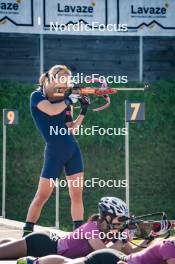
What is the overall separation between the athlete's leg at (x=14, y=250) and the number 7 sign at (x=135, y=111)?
3.85 metres

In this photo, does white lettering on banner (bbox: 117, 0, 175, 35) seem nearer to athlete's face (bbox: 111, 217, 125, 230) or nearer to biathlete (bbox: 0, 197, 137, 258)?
biathlete (bbox: 0, 197, 137, 258)

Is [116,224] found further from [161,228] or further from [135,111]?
[135,111]

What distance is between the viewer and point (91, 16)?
25.6 meters

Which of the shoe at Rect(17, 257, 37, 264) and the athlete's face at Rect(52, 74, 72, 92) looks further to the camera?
the athlete's face at Rect(52, 74, 72, 92)

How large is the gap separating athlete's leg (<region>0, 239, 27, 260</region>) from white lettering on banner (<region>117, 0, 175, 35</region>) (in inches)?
536

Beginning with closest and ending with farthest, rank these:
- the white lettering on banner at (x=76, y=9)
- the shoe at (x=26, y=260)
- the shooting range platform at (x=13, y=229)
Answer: the shoe at (x=26, y=260), the shooting range platform at (x=13, y=229), the white lettering on banner at (x=76, y=9)

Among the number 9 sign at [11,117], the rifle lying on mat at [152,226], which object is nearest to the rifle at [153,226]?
the rifle lying on mat at [152,226]

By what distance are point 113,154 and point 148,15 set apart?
365 centimetres

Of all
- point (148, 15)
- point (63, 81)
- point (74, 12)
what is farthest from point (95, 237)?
point (148, 15)

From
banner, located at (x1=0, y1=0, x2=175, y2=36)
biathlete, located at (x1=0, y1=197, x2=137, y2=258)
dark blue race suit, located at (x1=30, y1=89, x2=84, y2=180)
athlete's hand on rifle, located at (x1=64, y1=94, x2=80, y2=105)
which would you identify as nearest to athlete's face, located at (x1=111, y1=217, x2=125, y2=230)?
biathlete, located at (x1=0, y1=197, x2=137, y2=258)

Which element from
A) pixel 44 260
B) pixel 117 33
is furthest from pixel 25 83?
pixel 44 260

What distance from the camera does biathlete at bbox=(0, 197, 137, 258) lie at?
38.9 ft

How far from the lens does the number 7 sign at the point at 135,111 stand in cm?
1605

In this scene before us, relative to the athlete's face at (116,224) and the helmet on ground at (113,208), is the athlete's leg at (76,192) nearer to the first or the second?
the helmet on ground at (113,208)
